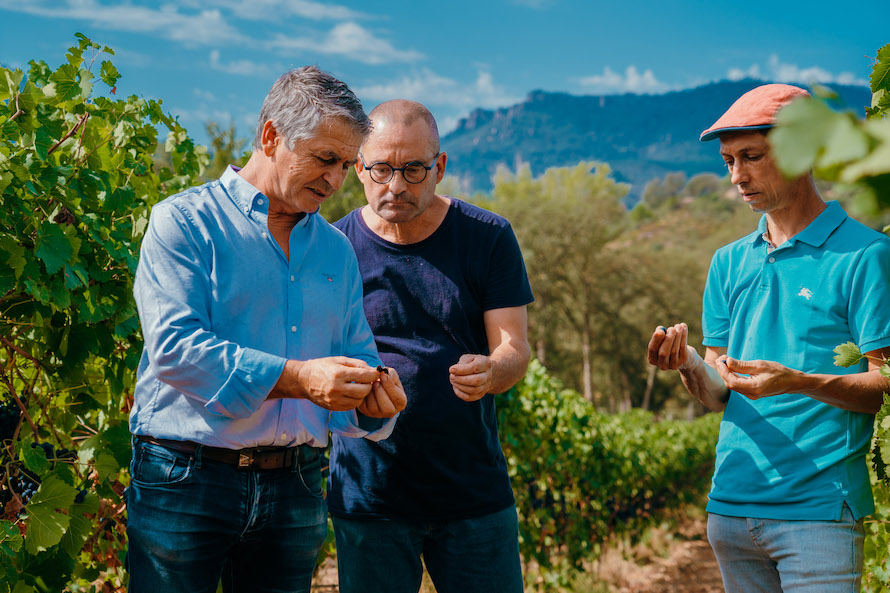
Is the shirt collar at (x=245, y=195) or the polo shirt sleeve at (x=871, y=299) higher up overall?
the shirt collar at (x=245, y=195)

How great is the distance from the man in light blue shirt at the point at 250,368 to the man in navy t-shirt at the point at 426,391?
1.19 feet

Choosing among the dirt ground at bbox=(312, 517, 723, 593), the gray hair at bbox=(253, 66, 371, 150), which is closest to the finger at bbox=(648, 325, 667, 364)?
the gray hair at bbox=(253, 66, 371, 150)

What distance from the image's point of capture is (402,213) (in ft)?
8.33

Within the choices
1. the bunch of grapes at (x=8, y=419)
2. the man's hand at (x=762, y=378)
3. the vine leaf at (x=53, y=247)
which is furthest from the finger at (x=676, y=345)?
the bunch of grapes at (x=8, y=419)

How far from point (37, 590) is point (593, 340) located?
42.6 meters

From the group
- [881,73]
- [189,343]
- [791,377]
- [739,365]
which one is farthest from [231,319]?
[881,73]

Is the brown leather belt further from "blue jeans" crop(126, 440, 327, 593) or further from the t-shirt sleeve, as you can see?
the t-shirt sleeve

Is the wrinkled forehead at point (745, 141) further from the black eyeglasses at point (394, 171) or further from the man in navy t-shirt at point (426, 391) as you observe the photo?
the black eyeglasses at point (394, 171)

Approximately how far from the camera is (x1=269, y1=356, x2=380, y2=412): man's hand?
1.75 m

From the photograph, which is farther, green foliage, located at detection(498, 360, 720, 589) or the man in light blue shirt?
green foliage, located at detection(498, 360, 720, 589)

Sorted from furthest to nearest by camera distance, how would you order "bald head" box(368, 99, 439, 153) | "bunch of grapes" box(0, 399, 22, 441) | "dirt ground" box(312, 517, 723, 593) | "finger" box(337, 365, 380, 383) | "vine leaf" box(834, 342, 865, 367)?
"dirt ground" box(312, 517, 723, 593) → "bald head" box(368, 99, 439, 153) → "bunch of grapes" box(0, 399, 22, 441) → "vine leaf" box(834, 342, 865, 367) → "finger" box(337, 365, 380, 383)

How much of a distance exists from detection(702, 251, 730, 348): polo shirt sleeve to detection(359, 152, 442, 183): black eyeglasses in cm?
102

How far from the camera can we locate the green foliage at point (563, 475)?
21.0 ft

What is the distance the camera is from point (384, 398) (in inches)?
77.4
